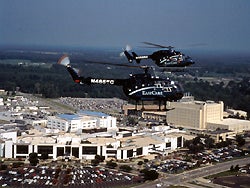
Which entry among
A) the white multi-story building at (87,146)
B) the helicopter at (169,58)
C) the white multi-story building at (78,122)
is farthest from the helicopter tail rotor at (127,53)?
the white multi-story building at (78,122)

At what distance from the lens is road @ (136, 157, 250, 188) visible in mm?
18422

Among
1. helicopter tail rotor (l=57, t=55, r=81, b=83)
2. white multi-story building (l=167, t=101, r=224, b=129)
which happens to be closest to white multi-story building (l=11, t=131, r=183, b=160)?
white multi-story building (l=167, t=101, r=224, b=129)

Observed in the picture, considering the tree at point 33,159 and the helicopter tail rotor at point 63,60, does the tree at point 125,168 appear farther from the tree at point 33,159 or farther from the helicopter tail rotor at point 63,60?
the helicopter tail rotor at point 63,60

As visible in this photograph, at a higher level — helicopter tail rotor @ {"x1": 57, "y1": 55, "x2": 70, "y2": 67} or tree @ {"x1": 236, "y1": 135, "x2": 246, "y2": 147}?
helicopter tail rotor @ {"x1": 57, "y1": 55, "x2": 70, "y2": 67}

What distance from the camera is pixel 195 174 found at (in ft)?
65.0

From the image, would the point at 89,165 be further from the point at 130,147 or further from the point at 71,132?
the point at 71,132

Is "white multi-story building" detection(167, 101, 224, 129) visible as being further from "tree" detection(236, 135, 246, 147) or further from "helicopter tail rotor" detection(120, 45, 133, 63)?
"helicopter tail rotor" detection(120, 45, 133, 63)

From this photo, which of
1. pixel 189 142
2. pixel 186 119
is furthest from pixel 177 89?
pixel 186 119

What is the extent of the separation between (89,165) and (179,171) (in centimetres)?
349

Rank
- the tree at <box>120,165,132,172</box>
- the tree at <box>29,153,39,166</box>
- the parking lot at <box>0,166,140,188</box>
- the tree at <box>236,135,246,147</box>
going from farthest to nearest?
the tree at <box>236,135,246,147</box> < the tree at <box>29,153,39,166</box> < the tree at <box>120,165,132,172</box> < the parking lot at <box>0,166,140,188</box>

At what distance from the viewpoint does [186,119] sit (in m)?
30.0

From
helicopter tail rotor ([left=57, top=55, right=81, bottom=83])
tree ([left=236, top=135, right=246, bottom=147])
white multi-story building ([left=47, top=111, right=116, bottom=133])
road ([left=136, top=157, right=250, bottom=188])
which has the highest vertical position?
helicopter tail rotor ([left=57, top=55, right=81, bottom=83])

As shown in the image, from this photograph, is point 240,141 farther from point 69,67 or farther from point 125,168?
point 69,67

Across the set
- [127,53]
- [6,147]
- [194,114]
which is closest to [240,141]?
[194,114]
